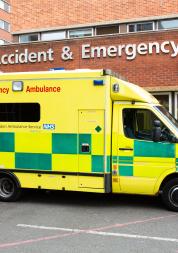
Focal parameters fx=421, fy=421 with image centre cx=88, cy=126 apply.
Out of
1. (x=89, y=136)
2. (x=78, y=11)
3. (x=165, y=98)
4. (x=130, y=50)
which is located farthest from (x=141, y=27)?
(x=89, y=136)

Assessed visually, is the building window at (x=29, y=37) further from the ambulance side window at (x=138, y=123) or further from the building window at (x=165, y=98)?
the ambulance side window at (x=138, y=123)

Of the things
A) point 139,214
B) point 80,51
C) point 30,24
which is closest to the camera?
point 139,214

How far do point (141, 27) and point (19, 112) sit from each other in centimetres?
744

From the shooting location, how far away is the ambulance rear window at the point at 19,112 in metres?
8.33

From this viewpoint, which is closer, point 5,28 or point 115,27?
point 115,27

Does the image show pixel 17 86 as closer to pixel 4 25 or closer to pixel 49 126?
pixel 49 126

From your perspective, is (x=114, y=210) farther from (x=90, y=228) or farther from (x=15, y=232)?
(x=15, y=232)

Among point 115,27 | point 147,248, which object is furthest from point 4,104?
point 115,27

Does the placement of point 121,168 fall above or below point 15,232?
above

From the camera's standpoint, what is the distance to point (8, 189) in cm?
870

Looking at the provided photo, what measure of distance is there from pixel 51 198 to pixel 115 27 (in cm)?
778

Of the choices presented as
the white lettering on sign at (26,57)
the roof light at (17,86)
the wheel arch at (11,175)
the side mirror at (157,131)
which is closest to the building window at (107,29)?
the white lettering on sign at (26,57)

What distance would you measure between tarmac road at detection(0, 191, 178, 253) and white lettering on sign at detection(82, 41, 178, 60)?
512cm

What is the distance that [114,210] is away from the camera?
7.86 metres
